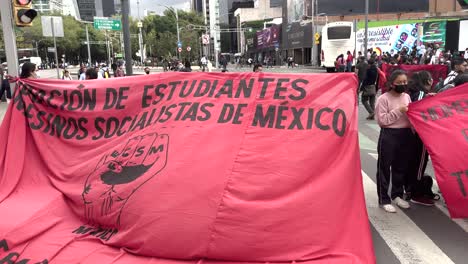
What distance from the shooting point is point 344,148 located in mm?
3990

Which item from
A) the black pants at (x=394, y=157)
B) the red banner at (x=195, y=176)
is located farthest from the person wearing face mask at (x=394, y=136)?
the red banner at (x=195, y=176)

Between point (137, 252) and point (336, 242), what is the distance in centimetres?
168

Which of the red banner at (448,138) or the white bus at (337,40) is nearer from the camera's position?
the red banner at (448,138)

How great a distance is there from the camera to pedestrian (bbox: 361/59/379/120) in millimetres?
12843

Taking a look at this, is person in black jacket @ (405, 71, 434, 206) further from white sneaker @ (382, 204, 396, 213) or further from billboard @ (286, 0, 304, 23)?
billboard @ (286, 0, 304, 23)

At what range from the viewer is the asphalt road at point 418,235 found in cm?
416

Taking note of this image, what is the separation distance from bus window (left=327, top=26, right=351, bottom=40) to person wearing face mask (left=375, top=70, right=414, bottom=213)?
31842 mm

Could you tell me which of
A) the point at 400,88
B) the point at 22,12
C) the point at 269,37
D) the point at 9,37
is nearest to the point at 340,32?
the point at 22,12

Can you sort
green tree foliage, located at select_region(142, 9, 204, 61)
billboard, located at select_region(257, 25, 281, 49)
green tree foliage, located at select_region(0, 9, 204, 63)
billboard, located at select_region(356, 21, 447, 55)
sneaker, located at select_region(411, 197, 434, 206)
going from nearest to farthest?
sneaker, located at select_region(411, 197, 434, 206) < billboard, located at select_region(356, 21, 447, 55) < billboard, located at select_region(257, 25, 281, 49) < green tree foliage, located at select_region(0, 9, 204, 63) < green tree foliage, located at select_region(142, 9, 204, 61)

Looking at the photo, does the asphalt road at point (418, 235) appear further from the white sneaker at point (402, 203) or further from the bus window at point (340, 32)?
the bus window at point (340, 32)

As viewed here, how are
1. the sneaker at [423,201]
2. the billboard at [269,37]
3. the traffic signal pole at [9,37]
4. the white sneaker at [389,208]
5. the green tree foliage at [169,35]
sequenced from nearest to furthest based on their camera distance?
1. the white sneaker at [389,208]
2. the sneaker at [423,201]
3. the traffic signal pole at [9,37]
4. the billboard at [269,37]
5. the green tree foliage at [169,35]

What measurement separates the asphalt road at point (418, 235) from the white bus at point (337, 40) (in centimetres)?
3103

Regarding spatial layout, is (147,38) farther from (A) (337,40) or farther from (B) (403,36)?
(B) (403,36)

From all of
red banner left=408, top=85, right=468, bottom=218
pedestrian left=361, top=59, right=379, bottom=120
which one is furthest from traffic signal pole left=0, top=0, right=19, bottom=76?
pedestrian left=361, top=59, right=379, bottom=120
